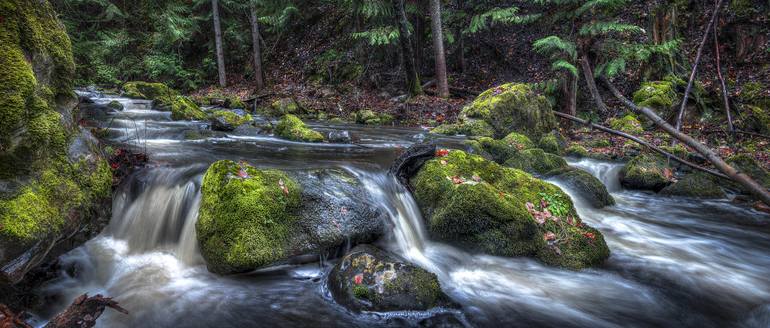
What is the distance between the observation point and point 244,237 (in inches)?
150

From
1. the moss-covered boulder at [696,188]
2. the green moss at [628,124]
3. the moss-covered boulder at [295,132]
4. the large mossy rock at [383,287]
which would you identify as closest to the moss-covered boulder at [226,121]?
the moss-covered boulder at [295,132]


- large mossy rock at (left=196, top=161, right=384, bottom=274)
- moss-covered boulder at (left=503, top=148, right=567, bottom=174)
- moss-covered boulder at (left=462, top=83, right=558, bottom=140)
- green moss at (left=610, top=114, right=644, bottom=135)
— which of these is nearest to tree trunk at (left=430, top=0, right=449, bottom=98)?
moss-covered boulder at (left=462, top=83, right=558, bottom=140)

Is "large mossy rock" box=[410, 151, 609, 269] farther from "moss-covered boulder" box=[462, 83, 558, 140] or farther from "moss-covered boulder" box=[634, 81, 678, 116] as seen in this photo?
"moss-covered boulder" box=[634, 81, 678, 116]

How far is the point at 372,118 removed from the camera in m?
13.6

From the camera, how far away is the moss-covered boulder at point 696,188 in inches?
285

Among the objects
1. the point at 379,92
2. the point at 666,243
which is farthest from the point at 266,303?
the point at 379,92

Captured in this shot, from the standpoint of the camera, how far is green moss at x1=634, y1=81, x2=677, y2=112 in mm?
11734

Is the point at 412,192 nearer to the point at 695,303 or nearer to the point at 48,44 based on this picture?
the point at 695,303

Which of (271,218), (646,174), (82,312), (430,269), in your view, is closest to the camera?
(82,312)

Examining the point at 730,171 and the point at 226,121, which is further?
the point at 226,121

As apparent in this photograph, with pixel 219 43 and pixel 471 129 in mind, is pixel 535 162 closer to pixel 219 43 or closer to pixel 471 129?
pixel 471 129


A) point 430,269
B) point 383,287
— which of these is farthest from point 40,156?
point 430,269

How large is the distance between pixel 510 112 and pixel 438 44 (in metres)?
4.80

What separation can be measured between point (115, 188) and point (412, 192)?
368 centimetres
